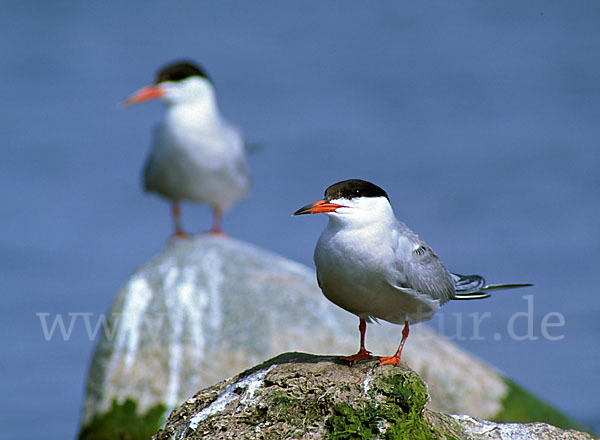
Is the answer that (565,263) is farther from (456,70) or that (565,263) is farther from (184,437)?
(184,437)

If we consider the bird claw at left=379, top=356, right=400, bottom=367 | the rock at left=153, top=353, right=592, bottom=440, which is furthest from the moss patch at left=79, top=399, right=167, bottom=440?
the bird claw at left=379, top=356, right=400, bottom=367

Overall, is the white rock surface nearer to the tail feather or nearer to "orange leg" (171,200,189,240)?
"orange leg" (171,200,189,240)

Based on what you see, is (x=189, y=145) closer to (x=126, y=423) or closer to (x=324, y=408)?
(x=126, y=423)

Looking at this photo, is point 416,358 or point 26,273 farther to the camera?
point 26,273

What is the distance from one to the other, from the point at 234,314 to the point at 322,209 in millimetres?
3197

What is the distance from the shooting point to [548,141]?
16.7m

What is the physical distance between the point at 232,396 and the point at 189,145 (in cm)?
552

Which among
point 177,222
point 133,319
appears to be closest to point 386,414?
point 133,319

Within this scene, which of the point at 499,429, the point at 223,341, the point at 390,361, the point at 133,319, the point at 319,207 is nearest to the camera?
the point at 390,361

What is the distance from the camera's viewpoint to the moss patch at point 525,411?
7391mm

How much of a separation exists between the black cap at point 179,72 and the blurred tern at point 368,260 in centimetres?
573

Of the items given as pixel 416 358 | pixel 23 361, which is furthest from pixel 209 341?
pixel 23 361

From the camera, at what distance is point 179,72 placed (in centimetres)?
1004

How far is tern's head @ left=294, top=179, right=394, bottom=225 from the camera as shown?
455cm
